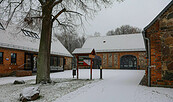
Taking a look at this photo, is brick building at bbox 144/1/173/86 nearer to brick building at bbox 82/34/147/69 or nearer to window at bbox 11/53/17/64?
window at bbox 11/53/17/64

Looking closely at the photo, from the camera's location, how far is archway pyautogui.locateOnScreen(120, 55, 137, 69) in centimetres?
2805

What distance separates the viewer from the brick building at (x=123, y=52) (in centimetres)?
2753

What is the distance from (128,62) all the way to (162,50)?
2190 centimetres

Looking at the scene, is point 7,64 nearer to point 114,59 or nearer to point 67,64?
point 67,64

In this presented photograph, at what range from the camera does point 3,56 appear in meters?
13.7

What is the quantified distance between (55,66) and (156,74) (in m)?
15.1

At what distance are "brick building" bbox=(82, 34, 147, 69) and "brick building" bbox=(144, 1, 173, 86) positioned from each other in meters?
20.8

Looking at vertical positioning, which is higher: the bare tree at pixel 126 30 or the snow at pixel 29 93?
the bare tree at pixel 126 30

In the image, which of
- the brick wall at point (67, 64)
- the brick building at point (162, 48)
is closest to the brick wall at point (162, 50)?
the brick building at point (162, 48)

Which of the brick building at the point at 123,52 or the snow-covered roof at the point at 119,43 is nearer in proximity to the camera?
the brick building at the point at 123,52

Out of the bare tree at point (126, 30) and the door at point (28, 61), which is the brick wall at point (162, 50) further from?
the bare tree at point (126, 30)

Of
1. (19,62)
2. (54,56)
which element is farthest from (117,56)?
(19,62)

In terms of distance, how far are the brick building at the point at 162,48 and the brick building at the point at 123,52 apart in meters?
20.8

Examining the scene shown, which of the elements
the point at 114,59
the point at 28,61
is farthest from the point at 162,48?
the point at 114,59
